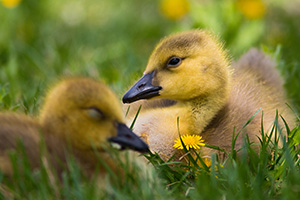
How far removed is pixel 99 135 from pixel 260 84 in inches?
56.9

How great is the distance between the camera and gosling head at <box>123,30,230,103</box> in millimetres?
2773

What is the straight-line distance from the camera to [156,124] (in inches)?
106

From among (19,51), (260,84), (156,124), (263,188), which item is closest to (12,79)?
(19,51)

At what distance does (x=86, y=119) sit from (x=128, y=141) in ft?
0.64

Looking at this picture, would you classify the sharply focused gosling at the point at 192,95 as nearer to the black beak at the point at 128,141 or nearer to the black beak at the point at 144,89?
the black beak at the point at 144,89

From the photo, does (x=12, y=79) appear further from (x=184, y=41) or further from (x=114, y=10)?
(x=114, y=10)

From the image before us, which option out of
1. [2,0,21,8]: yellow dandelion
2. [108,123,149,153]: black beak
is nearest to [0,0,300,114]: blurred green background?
[2,0,21,8]: yellow dandelion

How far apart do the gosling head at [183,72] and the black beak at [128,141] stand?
0.63m

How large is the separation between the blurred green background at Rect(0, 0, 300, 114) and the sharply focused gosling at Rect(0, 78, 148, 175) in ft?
3.32

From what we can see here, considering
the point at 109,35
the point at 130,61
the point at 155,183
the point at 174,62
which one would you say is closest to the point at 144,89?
the point at 174,62

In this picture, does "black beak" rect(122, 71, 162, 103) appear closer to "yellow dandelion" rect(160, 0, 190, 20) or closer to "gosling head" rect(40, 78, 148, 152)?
"gosling head" rect(40, 78, 148, 152)

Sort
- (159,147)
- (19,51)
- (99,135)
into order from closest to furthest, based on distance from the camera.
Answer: (99,135)
(159,147)
(19,51)

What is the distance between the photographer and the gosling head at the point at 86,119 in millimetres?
2096

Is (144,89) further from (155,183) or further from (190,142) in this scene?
(155,183)
